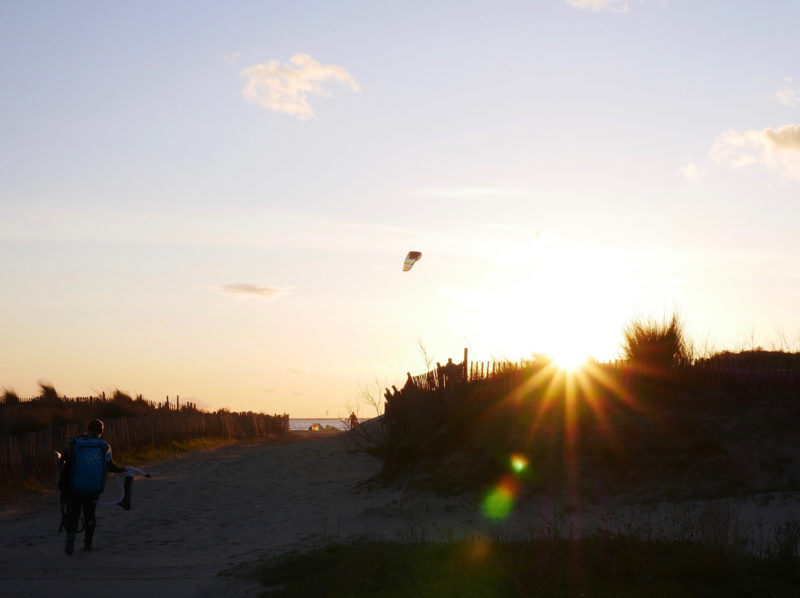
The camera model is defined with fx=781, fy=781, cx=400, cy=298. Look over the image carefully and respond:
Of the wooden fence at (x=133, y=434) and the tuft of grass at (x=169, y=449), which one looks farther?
the tuft of grass at (x=169, y=449)

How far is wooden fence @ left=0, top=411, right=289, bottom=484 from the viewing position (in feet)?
55.5

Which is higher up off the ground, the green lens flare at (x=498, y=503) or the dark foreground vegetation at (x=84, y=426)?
the dark foreground vegetation at (x=84, y=426)

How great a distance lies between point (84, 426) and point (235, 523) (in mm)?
9649

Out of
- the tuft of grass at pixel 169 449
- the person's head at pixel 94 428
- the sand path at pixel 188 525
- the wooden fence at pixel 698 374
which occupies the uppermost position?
the wooden fence at pixel 698 374

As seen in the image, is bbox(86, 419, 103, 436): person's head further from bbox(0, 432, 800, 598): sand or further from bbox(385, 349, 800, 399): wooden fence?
bbox(385, 349, 800, 399): wooden fence

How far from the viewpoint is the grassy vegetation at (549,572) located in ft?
24.3

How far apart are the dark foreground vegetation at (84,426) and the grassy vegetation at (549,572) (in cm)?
1046

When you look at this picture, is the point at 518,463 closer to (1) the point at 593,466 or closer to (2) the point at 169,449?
(1) the point at 593,466

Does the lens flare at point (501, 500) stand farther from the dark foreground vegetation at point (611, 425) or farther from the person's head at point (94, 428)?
the person's head at point (94, 428)

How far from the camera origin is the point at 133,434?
2367 cm

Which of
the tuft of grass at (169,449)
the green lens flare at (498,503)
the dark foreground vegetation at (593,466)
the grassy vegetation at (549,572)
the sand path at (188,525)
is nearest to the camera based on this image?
the grassy vegetation at (549,572)

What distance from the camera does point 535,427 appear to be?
1606cm

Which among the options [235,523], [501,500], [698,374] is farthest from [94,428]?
[698,374]

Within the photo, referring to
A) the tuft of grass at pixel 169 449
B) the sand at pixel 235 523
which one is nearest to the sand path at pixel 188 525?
the sand at pixel 235 523
